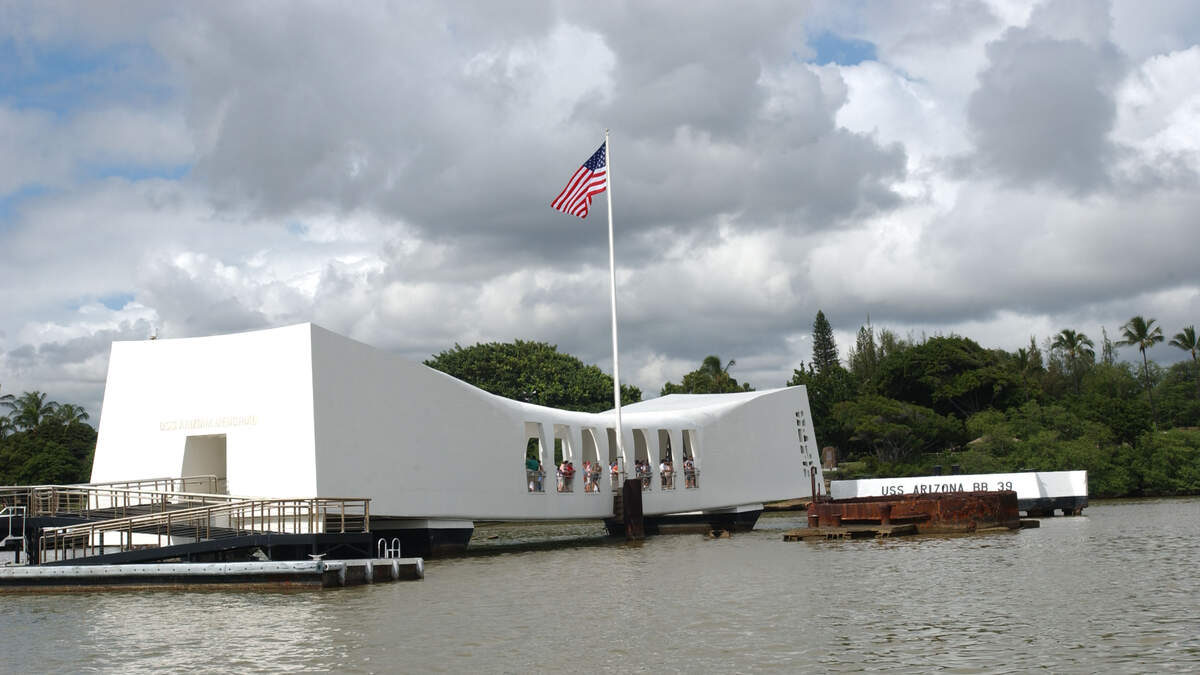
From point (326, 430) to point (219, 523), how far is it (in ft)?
9.73

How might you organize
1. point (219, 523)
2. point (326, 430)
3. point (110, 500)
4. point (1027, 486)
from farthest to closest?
point (1027, 486) → point (110, 500) → point (326, 430) → point (219, 523)

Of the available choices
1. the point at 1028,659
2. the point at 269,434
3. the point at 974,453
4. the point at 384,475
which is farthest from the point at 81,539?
the point at 974,453

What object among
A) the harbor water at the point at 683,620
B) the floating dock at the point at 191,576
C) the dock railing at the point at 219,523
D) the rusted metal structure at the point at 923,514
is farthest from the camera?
the rusted metal structure at the point at 923,514

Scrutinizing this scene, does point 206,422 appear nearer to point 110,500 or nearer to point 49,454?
point 110,500

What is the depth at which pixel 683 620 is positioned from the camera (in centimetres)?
1406

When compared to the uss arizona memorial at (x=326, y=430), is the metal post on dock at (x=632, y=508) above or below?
below

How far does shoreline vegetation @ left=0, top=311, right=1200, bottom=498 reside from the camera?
54.6 metres

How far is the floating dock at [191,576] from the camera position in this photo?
18688 mm

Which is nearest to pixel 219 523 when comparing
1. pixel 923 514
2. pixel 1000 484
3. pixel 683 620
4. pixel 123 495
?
pixel 123 495

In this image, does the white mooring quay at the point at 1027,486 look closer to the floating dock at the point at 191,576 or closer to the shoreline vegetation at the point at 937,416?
the shoreline vegetation at the point at 937,416

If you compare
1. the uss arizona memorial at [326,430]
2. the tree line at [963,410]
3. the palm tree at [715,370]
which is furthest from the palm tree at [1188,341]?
the uss arizona memorial at [326,430]

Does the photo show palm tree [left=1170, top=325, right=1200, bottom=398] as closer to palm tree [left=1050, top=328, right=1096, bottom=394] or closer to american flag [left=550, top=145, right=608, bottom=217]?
palm tree [left=1050, top=328, right=1096, bottom=394]

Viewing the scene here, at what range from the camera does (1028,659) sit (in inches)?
417

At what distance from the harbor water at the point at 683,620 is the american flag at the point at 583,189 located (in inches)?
445
